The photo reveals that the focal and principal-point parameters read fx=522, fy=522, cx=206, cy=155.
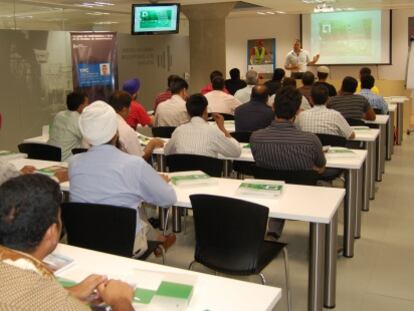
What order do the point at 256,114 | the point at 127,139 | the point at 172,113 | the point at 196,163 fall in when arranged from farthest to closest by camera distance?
the point at 172,113 < the point at 256,114 < the point at 127,139 < the point at 196,163

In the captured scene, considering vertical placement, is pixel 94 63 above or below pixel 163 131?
above

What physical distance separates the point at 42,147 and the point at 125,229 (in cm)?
261

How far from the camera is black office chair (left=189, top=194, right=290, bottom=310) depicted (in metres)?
2.63

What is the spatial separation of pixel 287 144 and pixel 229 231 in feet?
4.07

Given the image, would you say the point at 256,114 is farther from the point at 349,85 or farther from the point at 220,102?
the point at 220,102

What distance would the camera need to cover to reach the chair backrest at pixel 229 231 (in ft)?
8.64

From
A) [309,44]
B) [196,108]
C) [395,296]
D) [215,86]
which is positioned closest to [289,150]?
[196,108]

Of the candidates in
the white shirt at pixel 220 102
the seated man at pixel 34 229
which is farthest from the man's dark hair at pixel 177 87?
the seated man at pixel 34 229

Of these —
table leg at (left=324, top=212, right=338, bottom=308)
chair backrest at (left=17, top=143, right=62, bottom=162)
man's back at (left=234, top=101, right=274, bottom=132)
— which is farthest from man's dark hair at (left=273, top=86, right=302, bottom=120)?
chair backrest at (left=17, top=143, right=62, bottom=162)

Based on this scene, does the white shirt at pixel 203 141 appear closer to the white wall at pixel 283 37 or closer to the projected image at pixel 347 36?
the white wall at pixel 283 37

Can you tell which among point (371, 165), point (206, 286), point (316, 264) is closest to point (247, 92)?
point (371, 165)

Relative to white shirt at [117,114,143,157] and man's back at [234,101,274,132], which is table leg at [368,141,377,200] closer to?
man's back at [234,101,274,132]

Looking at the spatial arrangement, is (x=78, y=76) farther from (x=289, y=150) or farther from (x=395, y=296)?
(x=395, y=296)

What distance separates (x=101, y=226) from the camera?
2.66 meters
